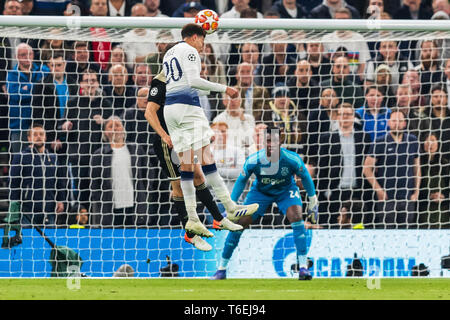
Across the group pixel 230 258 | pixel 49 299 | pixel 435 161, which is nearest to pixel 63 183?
pixel 230 258

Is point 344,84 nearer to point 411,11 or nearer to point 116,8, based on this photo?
point 411,11

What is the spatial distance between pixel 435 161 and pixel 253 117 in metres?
2.79

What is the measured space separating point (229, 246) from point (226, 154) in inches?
58.0

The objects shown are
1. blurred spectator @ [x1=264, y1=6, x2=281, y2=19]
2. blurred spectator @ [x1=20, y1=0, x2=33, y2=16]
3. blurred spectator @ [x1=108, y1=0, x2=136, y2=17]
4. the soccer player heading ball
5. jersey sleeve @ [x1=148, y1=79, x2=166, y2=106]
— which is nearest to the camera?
the soccer player heading ball

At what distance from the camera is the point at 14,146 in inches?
528

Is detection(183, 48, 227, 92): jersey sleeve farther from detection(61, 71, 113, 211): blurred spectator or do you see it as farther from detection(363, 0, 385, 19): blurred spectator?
detection(363, 0, 385, 19): blurred spectator

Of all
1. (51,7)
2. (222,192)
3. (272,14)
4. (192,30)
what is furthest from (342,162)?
(51,7)

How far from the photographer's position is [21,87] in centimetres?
1332

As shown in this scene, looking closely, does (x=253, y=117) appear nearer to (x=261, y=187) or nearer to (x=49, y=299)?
(x=261, y=187)

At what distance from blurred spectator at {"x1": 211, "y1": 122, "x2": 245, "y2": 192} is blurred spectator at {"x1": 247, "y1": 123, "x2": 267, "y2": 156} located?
0.22 m

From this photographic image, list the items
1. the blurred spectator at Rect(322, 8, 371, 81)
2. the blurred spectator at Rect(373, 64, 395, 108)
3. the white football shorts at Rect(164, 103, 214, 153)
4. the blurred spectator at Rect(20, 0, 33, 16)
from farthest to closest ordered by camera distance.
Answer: the blurred spectator at Rect(20, 0, 33, 16)
the blurred spectator at Rect(322, 8, 371, 81)
the blurred spectator at Rect(373, 64, 395, 108)
the white football shorts at Rect(164, 103, 214, 153)

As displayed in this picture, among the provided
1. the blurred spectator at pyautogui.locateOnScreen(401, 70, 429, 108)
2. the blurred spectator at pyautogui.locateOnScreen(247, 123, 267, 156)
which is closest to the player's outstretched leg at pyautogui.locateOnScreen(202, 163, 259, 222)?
the blurred spectator at pyautogui.locateOnScreen(247, 123, 267, 156)

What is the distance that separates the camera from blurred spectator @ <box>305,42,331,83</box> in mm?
13875

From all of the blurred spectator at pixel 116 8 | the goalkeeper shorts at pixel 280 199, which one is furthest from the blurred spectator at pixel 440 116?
the blurred spectator at pixel 116 8
